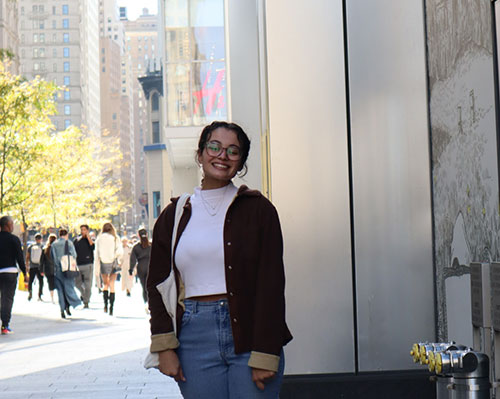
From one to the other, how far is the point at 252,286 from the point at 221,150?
56cm

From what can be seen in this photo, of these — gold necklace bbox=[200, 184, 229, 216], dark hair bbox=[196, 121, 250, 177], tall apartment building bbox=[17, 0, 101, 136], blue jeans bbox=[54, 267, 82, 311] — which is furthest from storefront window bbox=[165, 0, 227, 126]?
tall apartment building bbox=[17, 0, 101, 136]

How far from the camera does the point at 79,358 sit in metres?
11.4

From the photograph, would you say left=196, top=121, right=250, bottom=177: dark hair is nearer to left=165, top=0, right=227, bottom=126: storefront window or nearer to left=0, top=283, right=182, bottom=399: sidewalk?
left=0, top=283, right=182, bottom=399: sidewalk

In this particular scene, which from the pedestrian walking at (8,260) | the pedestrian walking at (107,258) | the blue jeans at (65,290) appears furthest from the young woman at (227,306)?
the pedestrian walking at (107,258)

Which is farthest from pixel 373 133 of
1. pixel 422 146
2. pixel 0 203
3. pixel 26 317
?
pixel 0 203

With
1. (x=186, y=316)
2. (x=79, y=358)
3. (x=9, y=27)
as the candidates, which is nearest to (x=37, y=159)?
(x=79, y=358)

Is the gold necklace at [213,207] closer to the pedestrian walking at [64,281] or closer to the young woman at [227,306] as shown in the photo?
the young woman at [227,306]

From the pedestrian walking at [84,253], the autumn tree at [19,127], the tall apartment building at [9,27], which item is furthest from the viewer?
the tall apartment building at [9,27]

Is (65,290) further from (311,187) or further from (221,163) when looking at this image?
(221,163)

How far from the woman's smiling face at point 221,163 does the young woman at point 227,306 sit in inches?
3.8

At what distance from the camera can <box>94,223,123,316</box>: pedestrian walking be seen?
60.3ft

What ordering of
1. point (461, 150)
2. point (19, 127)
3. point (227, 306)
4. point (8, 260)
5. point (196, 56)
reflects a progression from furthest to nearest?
point (19, 127)
point (196, 56)
point (8, 260)
point (461, 150)
point (227, 306)

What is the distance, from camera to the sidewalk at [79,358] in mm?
8789

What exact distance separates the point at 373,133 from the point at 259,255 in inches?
131
